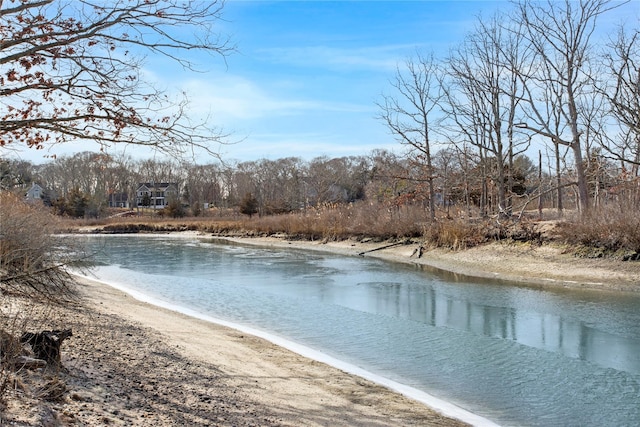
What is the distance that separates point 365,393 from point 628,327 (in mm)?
8194

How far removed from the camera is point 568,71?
2431 centimetres

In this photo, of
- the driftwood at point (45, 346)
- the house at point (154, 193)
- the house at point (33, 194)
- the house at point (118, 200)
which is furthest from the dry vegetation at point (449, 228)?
the house at point (118, 200)

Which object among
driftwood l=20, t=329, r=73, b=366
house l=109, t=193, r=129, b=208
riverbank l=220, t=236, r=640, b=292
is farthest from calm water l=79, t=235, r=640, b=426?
house l=109, t=193, r=129, b=208

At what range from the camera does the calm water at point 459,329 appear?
26.7 ft

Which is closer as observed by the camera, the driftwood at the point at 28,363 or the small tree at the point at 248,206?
the driftwood at the point at 28,363

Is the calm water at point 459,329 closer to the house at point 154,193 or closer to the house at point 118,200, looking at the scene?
the house at point 154,193

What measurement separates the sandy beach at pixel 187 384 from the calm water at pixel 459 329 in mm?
1281

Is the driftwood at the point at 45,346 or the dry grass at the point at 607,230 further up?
the dry grass at the point at 607,230

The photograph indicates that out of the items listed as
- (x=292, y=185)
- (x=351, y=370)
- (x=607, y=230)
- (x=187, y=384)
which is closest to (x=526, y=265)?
(x=607, y=230)

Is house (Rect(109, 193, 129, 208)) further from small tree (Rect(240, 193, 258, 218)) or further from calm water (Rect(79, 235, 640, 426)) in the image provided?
calm water (Rect(79, 235, 640, 426))

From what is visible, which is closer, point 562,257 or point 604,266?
point 604,266

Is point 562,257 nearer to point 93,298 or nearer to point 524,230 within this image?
point 524,230

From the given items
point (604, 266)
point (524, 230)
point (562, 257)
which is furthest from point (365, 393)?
point (524, 230)

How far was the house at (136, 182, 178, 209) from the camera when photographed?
3546 inches
